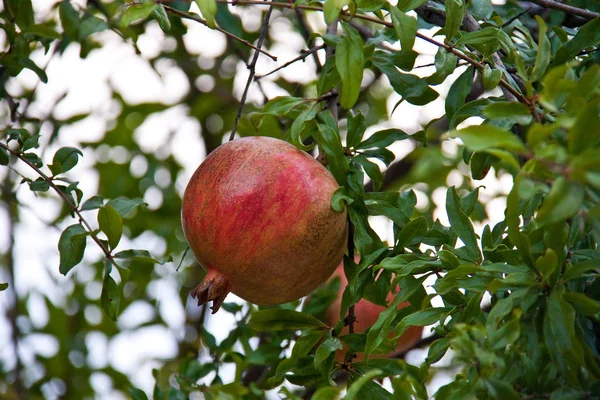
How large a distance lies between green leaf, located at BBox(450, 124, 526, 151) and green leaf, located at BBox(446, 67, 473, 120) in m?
0.56

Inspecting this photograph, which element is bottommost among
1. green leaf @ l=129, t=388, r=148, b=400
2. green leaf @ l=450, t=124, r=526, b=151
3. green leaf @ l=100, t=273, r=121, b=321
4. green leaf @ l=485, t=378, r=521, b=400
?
green leaf @ l=129, t=388, r=148, b=400

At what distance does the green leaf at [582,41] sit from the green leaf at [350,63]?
0.34 m

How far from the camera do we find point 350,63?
1.21m

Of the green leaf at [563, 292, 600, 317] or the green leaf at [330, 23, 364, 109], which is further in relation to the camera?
the green leaf at [330, 23, 364, 109]

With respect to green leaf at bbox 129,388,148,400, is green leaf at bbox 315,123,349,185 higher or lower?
higher

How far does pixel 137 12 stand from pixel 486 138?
0.70 metres

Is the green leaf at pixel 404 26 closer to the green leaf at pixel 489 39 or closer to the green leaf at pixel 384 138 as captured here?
the green leaf at pixel 489 39

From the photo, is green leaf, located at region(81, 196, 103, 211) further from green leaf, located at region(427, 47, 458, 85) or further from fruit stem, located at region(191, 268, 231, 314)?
green leaf, located at region(427, 47, 458, 85)

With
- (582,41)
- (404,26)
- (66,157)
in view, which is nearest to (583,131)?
(404,26)

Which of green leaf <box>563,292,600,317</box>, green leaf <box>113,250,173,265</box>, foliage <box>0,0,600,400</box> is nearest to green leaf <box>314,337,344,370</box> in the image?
foliage <box>0,0,600,400</box>

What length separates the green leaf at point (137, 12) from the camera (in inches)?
49.0

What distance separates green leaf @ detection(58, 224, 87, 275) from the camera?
4.39 ft

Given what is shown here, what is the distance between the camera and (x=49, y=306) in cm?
264

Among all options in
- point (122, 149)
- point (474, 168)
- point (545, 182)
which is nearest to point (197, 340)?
point (122, 149)
